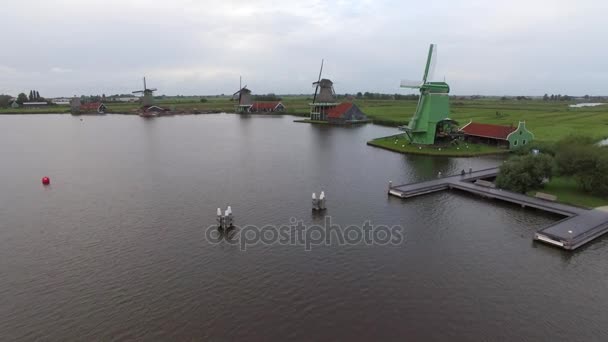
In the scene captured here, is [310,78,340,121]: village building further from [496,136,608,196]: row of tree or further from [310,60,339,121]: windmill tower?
[496,136,608,196]: row of tree

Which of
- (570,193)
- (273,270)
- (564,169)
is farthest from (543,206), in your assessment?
(273,270)

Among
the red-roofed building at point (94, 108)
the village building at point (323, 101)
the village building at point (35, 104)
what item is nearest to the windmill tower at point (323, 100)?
the village building at point (323, 101)

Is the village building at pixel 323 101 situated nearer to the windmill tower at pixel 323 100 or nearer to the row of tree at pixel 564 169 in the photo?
the windmill tower at pixel 323 100

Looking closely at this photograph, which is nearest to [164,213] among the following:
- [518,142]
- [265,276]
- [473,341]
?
[265,276]

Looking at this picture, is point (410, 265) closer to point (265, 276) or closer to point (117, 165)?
point (265, 276)

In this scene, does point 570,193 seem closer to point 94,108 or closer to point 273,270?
point 273,270

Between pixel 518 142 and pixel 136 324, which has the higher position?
pixel 518 142

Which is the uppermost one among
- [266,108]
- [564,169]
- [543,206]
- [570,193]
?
[266,108]
